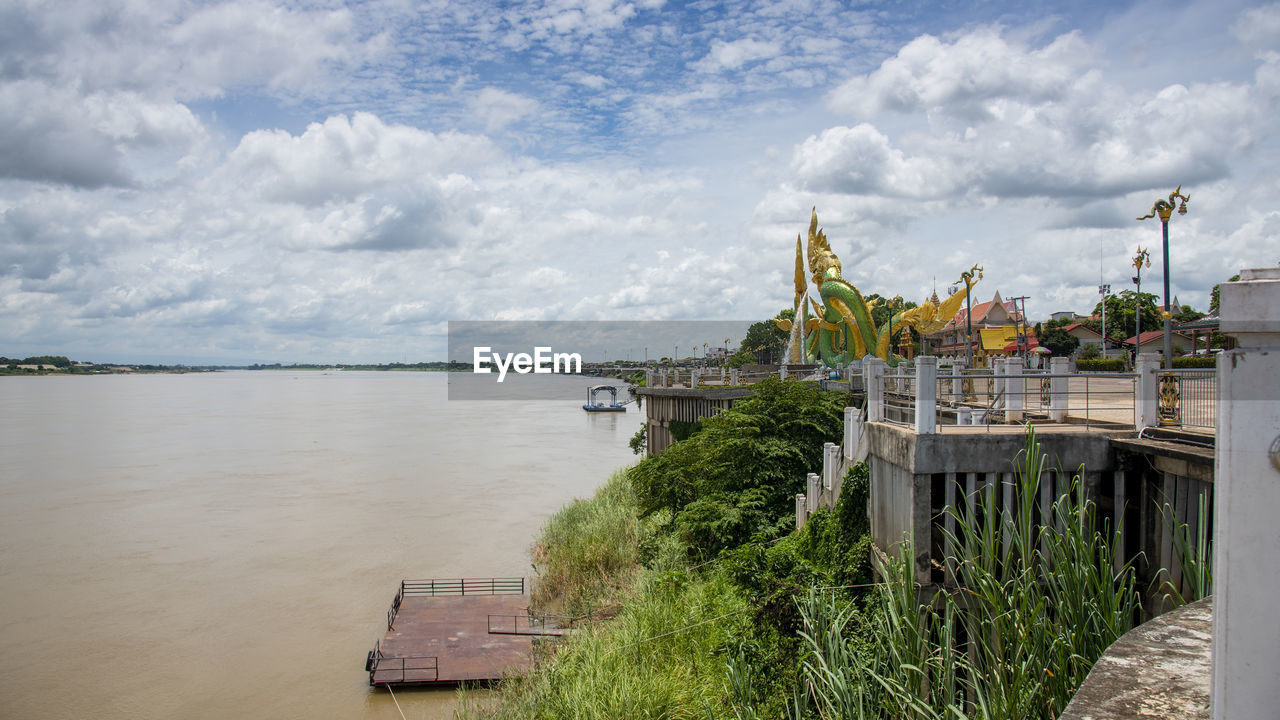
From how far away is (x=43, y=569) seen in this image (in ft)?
79.8

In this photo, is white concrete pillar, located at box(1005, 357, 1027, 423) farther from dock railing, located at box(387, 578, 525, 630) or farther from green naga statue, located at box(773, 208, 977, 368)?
green naga statue, located at box(773, 208, 977, 368)

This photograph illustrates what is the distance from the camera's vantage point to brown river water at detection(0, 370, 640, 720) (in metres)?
16.2

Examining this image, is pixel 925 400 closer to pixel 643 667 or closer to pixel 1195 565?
pixel 1195 565

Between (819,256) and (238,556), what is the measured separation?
26.7m

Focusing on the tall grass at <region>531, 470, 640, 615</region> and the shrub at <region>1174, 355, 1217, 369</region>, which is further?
the shrub at <region>1174, 355, 1217, 369</region>

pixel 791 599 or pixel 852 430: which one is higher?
pixel 852 430

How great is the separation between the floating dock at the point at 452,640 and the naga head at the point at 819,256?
22707 mm

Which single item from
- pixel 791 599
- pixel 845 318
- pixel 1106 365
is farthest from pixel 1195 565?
pixel 1106 365

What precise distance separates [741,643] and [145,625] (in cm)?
1684

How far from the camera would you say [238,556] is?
25859 millimetres

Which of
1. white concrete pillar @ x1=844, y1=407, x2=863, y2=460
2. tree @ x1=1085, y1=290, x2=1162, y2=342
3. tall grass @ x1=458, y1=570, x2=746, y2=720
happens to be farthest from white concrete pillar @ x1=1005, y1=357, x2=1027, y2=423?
tree @ x1=1085, y1=290, x2=1162, y2=342

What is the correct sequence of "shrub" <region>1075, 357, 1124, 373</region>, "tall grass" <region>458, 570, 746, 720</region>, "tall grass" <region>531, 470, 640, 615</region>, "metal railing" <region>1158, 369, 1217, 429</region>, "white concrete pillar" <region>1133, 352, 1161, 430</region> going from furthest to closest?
"shrub" <region>1075, 357, 1124, 373</region> < "tall grass" <region>531, 470, 640, 615</region> < "tall grass" <region>458, 570, 746, 720</region> < "white concrete pillar" <region>1133, 352, 1161, 430</region> < "metal railing" <region>1158, 369, 1217, 429</region>

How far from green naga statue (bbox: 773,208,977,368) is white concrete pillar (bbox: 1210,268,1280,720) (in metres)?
30.8

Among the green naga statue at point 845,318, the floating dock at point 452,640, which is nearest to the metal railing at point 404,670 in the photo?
the floating dock at point 452,640
